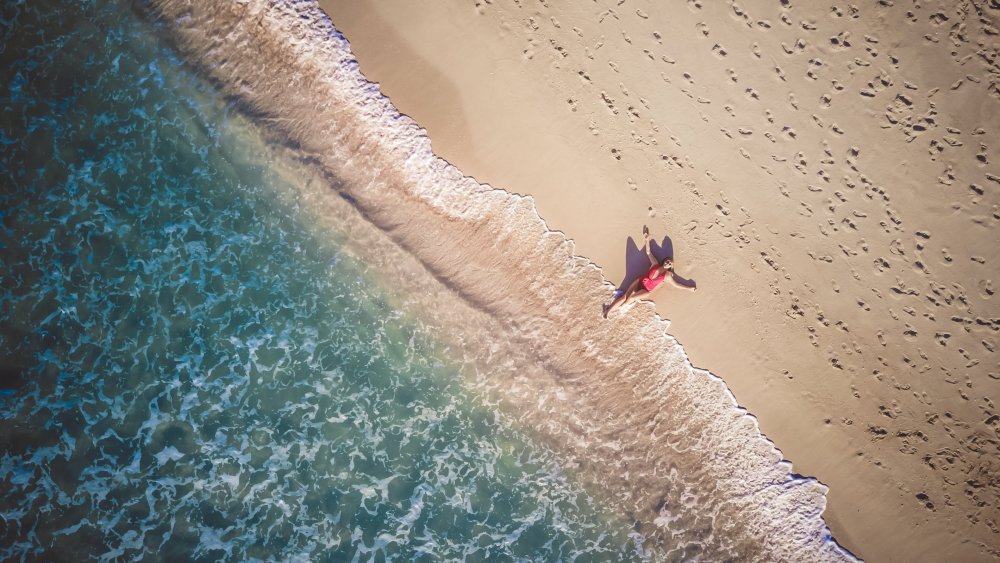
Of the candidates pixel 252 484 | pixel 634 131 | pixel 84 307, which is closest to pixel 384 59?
pixel 634 131

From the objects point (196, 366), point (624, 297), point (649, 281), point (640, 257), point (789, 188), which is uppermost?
point (789, 188)

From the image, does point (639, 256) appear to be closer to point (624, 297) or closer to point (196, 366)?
point (624, 297)

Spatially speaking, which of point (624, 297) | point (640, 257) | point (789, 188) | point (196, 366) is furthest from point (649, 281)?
point (196, 366)

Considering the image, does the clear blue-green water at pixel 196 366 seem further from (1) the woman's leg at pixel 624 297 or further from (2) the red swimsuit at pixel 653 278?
(2) the red swimsuit at pixel 653 278

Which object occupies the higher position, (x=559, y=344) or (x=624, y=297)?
(x=624, y=297)

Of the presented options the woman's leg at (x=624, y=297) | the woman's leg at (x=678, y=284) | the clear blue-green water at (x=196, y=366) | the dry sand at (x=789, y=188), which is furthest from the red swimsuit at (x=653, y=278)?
the clear blue-green water at (x=196, y=366)

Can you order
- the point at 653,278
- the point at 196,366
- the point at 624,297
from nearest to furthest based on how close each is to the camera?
the point at 653,278, the point at 624,297, the point at 196,366

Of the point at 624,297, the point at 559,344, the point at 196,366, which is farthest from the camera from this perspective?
the point at 559,344
